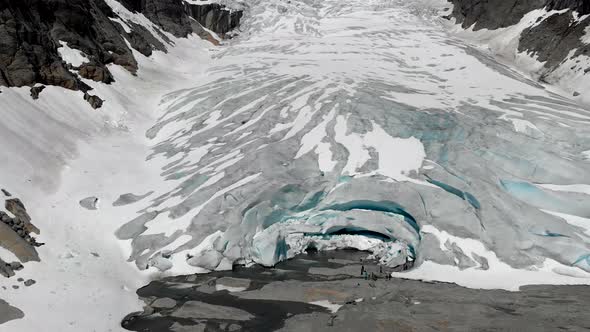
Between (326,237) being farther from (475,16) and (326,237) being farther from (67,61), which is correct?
(475,16)

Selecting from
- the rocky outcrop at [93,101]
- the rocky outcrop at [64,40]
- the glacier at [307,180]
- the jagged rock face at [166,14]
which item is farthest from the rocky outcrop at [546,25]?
the jagged rock face at [166,14]

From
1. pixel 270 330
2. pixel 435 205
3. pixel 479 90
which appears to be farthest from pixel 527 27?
pixel 270 330

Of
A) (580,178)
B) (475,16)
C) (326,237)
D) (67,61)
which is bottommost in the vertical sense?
(326,237)

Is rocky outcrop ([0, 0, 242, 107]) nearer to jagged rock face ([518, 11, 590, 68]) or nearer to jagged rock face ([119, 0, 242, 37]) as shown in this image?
jagged rock face ([119, 0, 242, 37])

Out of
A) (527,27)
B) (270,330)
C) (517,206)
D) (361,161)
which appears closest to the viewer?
(270,330)

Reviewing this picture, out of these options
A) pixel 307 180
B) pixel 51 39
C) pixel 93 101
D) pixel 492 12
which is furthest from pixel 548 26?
pixel 51 39

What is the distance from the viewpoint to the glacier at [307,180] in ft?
69.5

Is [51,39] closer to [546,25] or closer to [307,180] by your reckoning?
[307,180]

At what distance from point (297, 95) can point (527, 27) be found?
3402cm

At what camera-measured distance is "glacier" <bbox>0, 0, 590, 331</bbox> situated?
69.5ft

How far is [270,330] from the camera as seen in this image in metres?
16.2

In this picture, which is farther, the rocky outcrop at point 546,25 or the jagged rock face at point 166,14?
the jagged rock face at point 166,14

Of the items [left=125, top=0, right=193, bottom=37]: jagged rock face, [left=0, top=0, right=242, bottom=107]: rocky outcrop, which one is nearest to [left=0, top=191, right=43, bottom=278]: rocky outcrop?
[left=0, top=0, right=242, bottom=107]: rocky outcrop

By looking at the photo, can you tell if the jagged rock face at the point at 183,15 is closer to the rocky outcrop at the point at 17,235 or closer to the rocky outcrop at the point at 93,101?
the rocky outcrop at the point at 93,101
